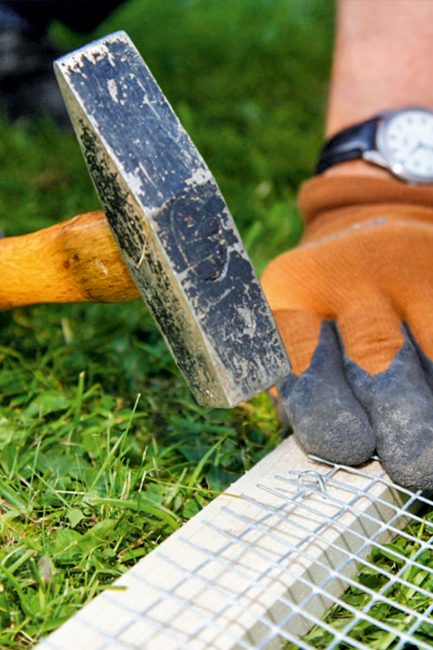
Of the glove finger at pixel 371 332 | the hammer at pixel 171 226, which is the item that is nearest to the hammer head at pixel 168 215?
the hammer at pixel 171 226

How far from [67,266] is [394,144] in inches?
37.7

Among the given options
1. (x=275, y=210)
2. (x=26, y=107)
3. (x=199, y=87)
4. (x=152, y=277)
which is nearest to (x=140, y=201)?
(x=152, y=277)

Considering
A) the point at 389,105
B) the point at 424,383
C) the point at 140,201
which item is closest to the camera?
the point at 140,201

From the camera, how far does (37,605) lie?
126 cm

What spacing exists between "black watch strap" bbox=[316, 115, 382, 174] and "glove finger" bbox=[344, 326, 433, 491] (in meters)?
0.70

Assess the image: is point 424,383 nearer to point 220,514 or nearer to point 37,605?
point 220,514

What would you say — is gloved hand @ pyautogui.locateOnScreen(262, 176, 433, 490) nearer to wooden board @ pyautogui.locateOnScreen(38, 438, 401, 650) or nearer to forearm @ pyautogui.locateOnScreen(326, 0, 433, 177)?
wooden board @ pyautogui.locateOnScreen(38, 438, 401, 650)

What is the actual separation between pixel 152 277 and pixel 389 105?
1160 millimetres

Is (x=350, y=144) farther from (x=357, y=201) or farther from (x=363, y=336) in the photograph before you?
(x=363, y=336)

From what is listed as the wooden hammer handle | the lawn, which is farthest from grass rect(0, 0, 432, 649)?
the wooden hammer handle

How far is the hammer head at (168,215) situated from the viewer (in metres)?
1.24

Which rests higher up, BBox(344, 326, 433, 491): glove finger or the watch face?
the watch face

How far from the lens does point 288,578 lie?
1.27 meters

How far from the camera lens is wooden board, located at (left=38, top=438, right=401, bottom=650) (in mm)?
1183
